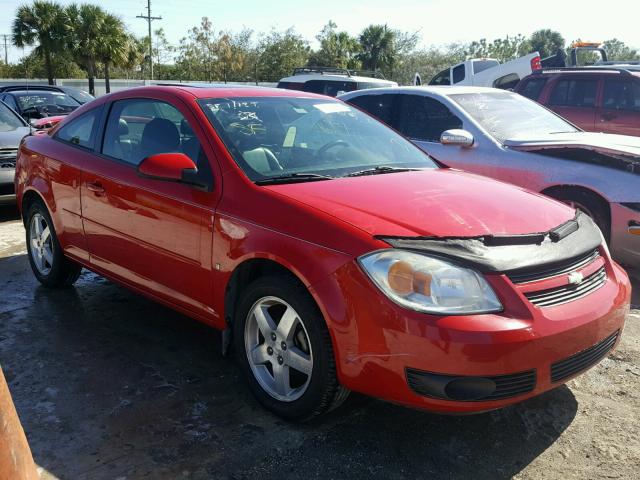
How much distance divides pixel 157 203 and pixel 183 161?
0.37 metres

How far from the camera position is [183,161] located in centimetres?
325

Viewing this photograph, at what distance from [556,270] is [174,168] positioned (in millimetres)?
1946

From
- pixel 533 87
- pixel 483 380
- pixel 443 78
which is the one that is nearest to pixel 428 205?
pixel 483 380

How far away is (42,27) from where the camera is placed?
3006 centimetres

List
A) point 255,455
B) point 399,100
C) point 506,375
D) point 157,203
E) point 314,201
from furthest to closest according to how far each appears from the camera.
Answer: point 399,100 → point 157,203 → point 314,201 → point 255,455 → point 506,375

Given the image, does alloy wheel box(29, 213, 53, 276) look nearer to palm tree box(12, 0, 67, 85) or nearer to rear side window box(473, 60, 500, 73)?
rear side window box(473, 60, 500, 73)

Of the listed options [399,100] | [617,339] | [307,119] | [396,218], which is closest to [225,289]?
[396,218]

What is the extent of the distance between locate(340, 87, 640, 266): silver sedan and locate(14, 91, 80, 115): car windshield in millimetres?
7356

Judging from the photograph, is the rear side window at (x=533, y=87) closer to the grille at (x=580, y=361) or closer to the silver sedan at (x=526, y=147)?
the silver sedan at (x=526, y=147)

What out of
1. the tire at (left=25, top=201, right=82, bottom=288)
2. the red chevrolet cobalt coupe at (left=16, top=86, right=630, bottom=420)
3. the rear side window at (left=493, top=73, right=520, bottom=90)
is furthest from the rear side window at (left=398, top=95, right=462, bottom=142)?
the rear side window at (left=493, top=73, right=520, bottom=90)

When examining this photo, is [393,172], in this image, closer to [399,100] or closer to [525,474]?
[525,474]

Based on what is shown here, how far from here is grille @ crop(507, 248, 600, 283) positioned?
2561mm

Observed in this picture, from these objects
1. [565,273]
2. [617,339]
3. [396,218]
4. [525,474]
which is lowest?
[525,474]

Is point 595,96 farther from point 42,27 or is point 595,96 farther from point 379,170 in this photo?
point 42,27
